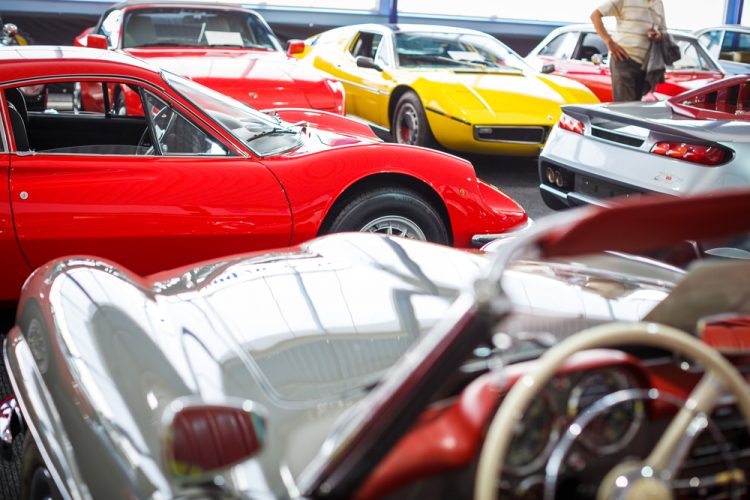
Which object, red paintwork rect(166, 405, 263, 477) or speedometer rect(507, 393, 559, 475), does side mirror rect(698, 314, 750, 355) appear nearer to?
speedometer rect(507, 393, 559, 475)

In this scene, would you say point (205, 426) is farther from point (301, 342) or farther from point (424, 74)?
point (424, 74)

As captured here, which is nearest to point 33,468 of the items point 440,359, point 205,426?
point 205,426

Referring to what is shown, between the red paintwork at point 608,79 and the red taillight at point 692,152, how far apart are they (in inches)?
156

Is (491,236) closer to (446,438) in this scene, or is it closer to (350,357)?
(350,357)

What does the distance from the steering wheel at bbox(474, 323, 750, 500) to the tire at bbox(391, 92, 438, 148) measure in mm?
5550

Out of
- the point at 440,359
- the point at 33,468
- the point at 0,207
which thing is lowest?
the point at 33,468

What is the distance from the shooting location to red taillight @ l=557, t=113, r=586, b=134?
4.65 m

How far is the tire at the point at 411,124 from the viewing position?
6793mm

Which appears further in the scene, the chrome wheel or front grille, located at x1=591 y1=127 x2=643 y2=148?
front grille, located at x1=591 y1=127 x2=643 y2=148

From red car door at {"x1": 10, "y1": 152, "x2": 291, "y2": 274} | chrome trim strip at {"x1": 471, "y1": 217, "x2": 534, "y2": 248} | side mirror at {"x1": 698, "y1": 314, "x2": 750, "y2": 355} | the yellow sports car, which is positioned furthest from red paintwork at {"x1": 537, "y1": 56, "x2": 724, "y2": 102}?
side mirror at {"x1": 698, "y1": 314, "x2": 750, "y2": 355}

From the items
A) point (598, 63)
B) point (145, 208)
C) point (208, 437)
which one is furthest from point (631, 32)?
point (208, 437)

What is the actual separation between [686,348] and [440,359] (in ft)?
1.18

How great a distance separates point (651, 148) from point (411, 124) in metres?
3.05

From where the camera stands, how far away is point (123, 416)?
5.30ft
